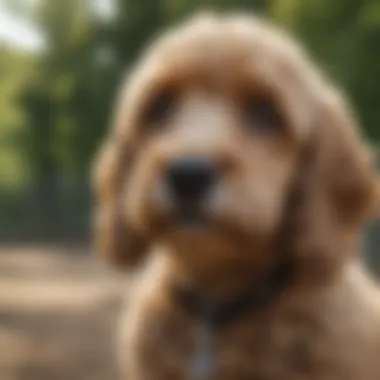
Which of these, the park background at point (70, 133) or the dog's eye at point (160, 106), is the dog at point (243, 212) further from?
the park background at point (70, 133)

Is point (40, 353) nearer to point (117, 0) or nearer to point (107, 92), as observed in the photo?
point (107, 92)

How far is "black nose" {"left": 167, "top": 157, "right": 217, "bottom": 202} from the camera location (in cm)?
211

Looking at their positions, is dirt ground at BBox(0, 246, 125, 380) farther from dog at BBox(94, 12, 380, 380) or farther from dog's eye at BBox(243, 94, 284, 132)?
dog's eye at BBox(243, 94, 284, 132)

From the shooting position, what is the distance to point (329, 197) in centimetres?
242

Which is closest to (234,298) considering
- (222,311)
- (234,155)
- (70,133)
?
(222,311)

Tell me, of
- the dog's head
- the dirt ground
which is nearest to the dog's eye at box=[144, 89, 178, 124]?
the dog's head

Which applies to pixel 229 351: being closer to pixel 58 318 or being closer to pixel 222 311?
pixel 222 311

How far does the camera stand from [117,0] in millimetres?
10734

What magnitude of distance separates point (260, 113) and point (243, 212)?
26cm

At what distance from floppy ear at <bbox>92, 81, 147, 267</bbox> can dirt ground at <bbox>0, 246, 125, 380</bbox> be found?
1.89m

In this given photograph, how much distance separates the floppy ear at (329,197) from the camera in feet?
7.82

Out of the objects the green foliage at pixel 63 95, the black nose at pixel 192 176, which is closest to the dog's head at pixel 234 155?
the black nose at pixel 192 176

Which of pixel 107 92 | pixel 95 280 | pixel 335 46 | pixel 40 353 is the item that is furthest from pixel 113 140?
pixel 107 92

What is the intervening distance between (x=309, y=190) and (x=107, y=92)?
7738mm
